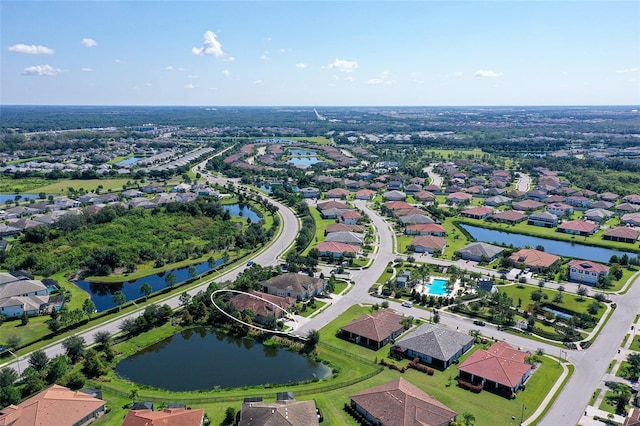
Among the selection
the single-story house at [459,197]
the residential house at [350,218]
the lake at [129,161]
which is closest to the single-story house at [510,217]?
the single-story house at [459,197]

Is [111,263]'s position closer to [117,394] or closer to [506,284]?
[117,394]

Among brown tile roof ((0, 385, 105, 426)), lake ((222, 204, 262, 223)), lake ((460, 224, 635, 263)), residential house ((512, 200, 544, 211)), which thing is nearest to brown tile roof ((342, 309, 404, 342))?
brown tile roof ((0, 385, 105, 426))

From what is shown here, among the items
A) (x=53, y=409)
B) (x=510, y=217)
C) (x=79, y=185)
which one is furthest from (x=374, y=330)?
(x=79, y=185)

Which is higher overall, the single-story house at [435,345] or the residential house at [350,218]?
the residential house at [350,218]

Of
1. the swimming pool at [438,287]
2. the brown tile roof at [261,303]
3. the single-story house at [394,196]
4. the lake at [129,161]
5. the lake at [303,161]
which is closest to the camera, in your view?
the brown tile roof at [261,303]

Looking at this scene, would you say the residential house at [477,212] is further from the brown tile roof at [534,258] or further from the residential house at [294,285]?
the residential house at [294,285]

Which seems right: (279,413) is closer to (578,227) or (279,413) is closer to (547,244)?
(547,244)
